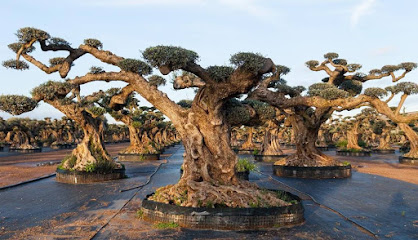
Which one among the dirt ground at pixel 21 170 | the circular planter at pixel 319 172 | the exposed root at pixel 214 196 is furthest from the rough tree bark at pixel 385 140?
the exposed root at pixel 214 196

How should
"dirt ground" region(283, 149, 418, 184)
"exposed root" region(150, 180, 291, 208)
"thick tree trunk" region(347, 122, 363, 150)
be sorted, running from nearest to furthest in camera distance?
"exposed root" region(150, 180, 291, 208)
"dirt ground" region(283, 149, 418, 184)
"thick tree trunk" region(347, 122, 363, 150)

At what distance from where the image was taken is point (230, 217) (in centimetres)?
929

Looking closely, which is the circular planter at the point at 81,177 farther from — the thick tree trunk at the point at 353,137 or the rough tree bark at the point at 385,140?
the rough tree bark at the point at 385,140

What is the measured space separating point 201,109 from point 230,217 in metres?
3.98

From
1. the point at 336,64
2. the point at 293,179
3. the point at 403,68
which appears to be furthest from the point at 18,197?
the point at 403,68

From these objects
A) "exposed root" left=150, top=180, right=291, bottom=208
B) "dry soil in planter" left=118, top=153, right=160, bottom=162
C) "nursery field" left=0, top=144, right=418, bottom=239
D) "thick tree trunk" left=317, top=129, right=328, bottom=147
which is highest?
"thick tree trunk" left=317, top=129, right=328, bottom=147

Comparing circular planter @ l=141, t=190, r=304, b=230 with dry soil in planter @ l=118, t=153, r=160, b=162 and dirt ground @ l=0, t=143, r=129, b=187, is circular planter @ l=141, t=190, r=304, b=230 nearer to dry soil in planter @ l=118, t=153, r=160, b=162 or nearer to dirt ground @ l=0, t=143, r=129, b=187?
dirt ground @ l=0, t=143, r=129, b=187

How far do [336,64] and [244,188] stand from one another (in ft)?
50.3

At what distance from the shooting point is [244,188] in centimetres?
1133

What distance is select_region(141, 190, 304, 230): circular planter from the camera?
30.4ft

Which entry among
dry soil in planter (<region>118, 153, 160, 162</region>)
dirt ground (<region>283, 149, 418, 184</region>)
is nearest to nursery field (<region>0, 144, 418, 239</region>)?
dirt ground (<region>283, 149, 418, 184</region>)

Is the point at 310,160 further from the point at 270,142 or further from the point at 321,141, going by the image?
the point at 321,141

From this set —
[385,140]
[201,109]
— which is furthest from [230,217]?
[385,140]

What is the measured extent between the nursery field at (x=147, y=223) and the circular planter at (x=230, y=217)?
0.30m
